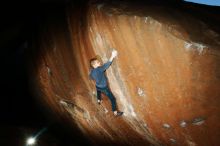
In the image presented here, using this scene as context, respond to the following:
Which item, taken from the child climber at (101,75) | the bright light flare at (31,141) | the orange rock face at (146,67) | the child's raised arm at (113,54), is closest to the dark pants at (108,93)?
the child climber at (101,75)

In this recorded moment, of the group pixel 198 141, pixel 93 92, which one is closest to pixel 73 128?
pixel 93 92

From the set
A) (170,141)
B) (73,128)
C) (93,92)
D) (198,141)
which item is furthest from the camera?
(73,128)

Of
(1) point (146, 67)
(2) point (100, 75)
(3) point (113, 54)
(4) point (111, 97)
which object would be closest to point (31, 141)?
(4) point (111, 97)

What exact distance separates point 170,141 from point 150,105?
46.6 inches

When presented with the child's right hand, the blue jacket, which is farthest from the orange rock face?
the blue jacket

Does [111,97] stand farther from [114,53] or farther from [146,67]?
[146,67]

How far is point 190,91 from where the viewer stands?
17.3 ft

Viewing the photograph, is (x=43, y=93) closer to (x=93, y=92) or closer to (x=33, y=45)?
(x=33, y=45)

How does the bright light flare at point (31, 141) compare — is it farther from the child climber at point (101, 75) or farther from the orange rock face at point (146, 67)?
the child climber at point (101, 75)

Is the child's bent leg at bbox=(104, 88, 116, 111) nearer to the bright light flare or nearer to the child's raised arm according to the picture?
the child's raised arm

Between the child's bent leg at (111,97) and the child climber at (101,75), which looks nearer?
the child climber at (101,75)

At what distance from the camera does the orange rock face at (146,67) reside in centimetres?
504

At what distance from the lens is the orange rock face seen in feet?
16.5

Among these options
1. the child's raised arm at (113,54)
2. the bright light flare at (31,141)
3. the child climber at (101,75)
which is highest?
the child's raised arm at (113,54)
